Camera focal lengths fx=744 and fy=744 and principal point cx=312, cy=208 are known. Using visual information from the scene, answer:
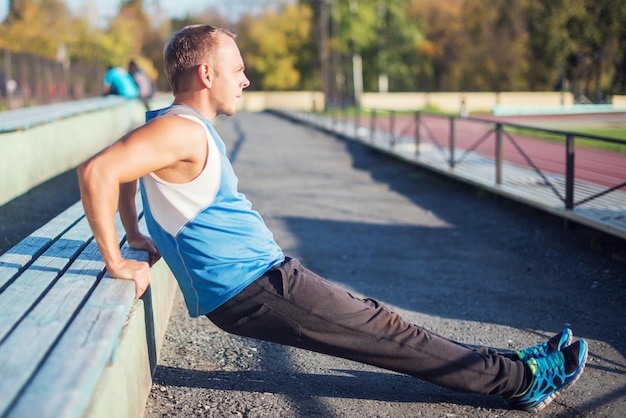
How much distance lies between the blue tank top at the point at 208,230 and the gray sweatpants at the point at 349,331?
0.25ft

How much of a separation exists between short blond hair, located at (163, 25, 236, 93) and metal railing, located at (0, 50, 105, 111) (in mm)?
11725

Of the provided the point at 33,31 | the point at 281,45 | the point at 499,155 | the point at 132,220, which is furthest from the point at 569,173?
the point at 281,45

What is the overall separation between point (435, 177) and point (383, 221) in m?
4.30

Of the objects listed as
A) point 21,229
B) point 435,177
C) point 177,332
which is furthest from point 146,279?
point 435,177

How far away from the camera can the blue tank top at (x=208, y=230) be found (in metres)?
2.80

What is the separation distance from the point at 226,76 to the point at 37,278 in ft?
3.59

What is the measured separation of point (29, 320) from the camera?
2.43 m

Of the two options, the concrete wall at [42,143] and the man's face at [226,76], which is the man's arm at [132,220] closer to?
the man's face at [226,76]

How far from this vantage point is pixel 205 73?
2.91 metres

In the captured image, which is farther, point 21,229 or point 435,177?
point 435,177

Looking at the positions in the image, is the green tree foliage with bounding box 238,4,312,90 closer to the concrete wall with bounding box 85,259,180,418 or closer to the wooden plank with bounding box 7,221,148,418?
the concrete wall with bounding box 85,259,180,418

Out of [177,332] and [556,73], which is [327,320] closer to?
[177,332]

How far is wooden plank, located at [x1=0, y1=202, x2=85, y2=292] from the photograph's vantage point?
3051 millimetres

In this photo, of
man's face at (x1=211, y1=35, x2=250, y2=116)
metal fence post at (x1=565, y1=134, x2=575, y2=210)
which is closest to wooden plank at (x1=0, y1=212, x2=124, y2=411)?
man's face at (x1=211, y1=35, x2=250, y2=116)
